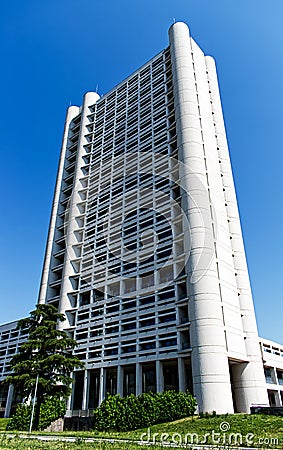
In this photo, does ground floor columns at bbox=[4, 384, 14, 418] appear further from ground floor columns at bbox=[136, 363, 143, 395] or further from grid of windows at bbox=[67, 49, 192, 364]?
ground floor columns at bbox=[136, 363, 143, 395]

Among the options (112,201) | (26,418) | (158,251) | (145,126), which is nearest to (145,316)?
(158,251)

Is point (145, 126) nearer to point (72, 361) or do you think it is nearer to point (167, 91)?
point (167, 91)

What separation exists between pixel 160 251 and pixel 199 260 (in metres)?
6.10

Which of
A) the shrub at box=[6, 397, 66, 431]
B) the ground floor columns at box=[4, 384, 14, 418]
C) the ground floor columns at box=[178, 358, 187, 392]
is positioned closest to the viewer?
the shrub at box=[6, 397, 66, 431]

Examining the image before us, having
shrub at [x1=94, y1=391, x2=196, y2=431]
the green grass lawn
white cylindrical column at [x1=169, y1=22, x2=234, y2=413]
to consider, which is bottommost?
the green grass lawn

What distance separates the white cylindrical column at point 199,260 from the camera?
33500mm

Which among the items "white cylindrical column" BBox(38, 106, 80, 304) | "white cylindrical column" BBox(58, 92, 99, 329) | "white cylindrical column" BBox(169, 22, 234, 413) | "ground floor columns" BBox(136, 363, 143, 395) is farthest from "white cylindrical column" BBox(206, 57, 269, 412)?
"white cylindrical column" BBox(38, 106, 80, 304)

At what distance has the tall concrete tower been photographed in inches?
1497

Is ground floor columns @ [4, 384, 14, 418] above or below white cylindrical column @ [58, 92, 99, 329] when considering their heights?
below

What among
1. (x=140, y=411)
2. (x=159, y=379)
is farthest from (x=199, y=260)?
(x=140, y=411)

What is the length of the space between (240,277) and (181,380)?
1639 cm

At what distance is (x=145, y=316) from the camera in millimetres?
41594

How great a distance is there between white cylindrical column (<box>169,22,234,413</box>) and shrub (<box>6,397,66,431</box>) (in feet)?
43.9

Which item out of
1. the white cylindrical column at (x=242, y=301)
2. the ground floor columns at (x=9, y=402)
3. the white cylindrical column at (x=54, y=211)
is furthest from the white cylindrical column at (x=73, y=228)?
the white cylindrical column at (x=242, y=301)
